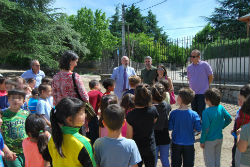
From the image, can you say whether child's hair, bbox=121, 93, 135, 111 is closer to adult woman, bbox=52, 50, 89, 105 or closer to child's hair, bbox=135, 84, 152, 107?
child's hair, bbox=135, 84, 152, 107

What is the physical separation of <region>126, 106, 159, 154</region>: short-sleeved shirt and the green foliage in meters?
33.0

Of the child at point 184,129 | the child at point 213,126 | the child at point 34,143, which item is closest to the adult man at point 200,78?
the child at point 213,126

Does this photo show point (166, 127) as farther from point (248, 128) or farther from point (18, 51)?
point (18, 51)

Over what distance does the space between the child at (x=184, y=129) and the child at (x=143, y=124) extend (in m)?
0.39

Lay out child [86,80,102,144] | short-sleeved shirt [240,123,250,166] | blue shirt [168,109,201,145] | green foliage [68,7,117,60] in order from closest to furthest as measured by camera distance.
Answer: short-sleeved shirt [240,123,250,166] → blue shirt [168,109,201,145] → child [86,80,102,144] → green foliage [68,7,117,60]

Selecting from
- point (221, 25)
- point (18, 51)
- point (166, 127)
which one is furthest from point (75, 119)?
point (221, 25)

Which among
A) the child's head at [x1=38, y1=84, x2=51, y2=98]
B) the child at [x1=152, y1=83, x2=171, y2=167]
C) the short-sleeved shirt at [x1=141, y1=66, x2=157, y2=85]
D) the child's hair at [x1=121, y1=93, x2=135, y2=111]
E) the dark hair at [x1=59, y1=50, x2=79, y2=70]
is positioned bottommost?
the child at [x1=152, y1=83, x2=171, y2=167]

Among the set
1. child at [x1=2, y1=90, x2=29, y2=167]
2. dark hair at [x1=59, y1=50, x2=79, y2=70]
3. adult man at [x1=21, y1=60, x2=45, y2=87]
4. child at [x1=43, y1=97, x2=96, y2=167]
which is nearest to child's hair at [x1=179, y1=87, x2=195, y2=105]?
child at [x1=43, y1=97, x2=96, y2=167]

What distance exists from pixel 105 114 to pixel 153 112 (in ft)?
2.60

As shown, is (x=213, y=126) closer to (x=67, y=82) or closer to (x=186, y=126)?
(x=186, y=126)

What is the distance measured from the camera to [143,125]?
7.72 ft

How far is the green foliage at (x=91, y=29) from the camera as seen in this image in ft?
116

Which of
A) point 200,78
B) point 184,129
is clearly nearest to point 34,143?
point 184,129

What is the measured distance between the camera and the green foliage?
116 ft
